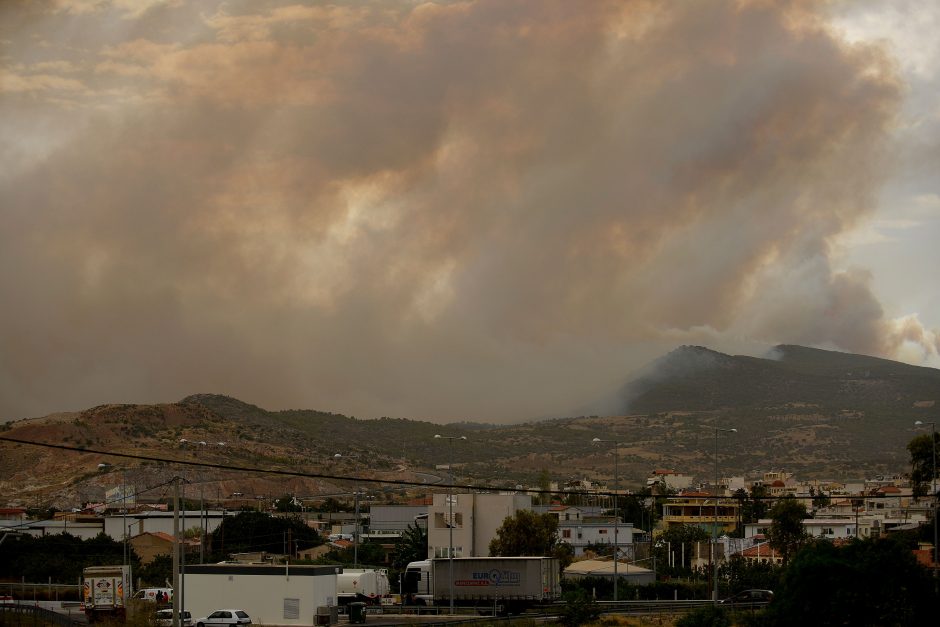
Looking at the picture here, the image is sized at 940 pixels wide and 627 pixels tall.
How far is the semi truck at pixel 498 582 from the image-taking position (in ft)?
232

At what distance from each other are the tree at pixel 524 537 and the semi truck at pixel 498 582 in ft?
74.6

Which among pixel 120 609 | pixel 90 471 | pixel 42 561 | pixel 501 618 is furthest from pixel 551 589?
pixel 90 471

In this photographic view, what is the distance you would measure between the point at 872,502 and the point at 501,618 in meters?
112

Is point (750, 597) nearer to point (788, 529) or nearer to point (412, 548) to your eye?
point (788, 529)

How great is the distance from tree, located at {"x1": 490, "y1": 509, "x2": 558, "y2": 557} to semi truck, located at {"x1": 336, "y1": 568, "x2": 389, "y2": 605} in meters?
19.6

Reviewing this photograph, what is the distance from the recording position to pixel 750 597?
73562 mm

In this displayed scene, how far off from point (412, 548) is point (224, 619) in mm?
43089

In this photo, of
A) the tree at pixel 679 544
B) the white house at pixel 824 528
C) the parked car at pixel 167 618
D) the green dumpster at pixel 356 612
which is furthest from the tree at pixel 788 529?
the parked car at pixel 167 618

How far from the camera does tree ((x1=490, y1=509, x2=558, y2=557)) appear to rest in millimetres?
97500

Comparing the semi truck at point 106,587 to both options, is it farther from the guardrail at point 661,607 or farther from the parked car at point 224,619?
the guardrail at point 661,607


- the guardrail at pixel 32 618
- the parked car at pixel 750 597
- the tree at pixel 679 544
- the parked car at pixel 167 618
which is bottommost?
the tree at pixel 679 544

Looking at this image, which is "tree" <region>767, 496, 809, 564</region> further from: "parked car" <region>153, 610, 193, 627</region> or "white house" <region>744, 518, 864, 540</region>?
"parked car" <region>153, 610, 193, 627</region>

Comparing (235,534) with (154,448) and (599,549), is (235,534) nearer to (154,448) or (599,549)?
(599,549)

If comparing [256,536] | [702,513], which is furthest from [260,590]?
[702,513]
